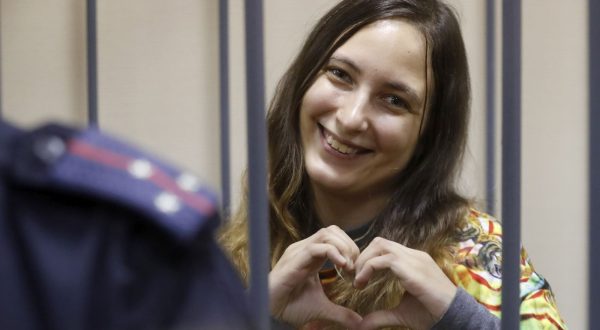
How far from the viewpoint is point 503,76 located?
67 centimetres

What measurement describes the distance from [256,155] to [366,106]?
19.6 inches

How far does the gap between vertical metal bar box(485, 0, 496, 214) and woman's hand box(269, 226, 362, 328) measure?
2.19 ft

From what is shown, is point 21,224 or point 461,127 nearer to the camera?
point 21,224

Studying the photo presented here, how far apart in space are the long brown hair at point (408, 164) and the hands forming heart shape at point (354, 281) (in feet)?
0.38

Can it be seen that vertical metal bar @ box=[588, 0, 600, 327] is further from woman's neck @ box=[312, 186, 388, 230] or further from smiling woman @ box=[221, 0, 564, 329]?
woman's neck @ box=[312, 186, 388, 230]

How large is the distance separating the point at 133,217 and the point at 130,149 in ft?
0.12

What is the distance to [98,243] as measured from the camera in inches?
12.5

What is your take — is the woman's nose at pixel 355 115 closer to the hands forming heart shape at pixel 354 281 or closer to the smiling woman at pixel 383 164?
the smiling woman at pixel 383 164

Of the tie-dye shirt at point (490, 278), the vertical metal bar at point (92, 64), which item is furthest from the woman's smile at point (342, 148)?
the vertical metal bar at point (92, 64)

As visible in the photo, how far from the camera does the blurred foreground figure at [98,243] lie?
307mm

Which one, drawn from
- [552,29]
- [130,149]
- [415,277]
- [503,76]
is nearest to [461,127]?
[415,277]

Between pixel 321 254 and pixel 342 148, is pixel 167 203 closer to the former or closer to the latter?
pixel 321 254

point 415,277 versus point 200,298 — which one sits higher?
point 200,298

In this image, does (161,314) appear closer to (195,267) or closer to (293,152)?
(195,267)
